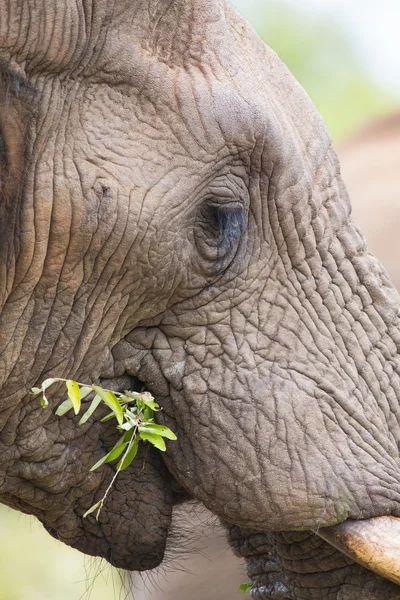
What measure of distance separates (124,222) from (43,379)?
0.32 metres

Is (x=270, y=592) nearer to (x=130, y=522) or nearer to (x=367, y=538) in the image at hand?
(x=130, y=522)

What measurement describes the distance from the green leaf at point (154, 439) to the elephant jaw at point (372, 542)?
341mm

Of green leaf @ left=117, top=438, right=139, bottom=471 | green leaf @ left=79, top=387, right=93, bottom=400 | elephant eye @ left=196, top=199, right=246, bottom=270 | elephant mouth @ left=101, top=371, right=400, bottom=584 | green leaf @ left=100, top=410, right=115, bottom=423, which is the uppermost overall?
elephant eye @ left=196, top=199, right=246, bottom=270

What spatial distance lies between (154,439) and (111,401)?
117mm

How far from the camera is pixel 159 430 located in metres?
2.46

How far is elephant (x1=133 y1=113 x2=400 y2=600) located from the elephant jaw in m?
0.60

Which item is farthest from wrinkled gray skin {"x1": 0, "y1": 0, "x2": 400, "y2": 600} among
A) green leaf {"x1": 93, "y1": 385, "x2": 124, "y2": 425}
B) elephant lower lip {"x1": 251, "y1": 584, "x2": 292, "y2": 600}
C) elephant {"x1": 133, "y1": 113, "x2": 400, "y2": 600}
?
elephant {"x1": 133, "y1": 113, "x2": 400, "y2": 600}

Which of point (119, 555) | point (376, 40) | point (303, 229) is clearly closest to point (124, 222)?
point (303, 229)

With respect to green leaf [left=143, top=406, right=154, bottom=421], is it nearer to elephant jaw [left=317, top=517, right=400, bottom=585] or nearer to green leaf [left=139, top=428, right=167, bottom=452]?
green leaf [left=139, top=428, right=167, bottom=452]

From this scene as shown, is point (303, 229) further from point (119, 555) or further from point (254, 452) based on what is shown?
point (119, 555)

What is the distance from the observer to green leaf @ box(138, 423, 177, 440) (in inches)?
96.2

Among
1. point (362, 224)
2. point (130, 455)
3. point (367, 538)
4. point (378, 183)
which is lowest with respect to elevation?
point (130, 455)

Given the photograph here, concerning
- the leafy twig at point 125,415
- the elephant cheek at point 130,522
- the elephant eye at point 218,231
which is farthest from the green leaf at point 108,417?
the elephant eye at point 218,231

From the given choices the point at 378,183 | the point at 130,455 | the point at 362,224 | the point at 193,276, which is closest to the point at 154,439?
the point at 130,455
